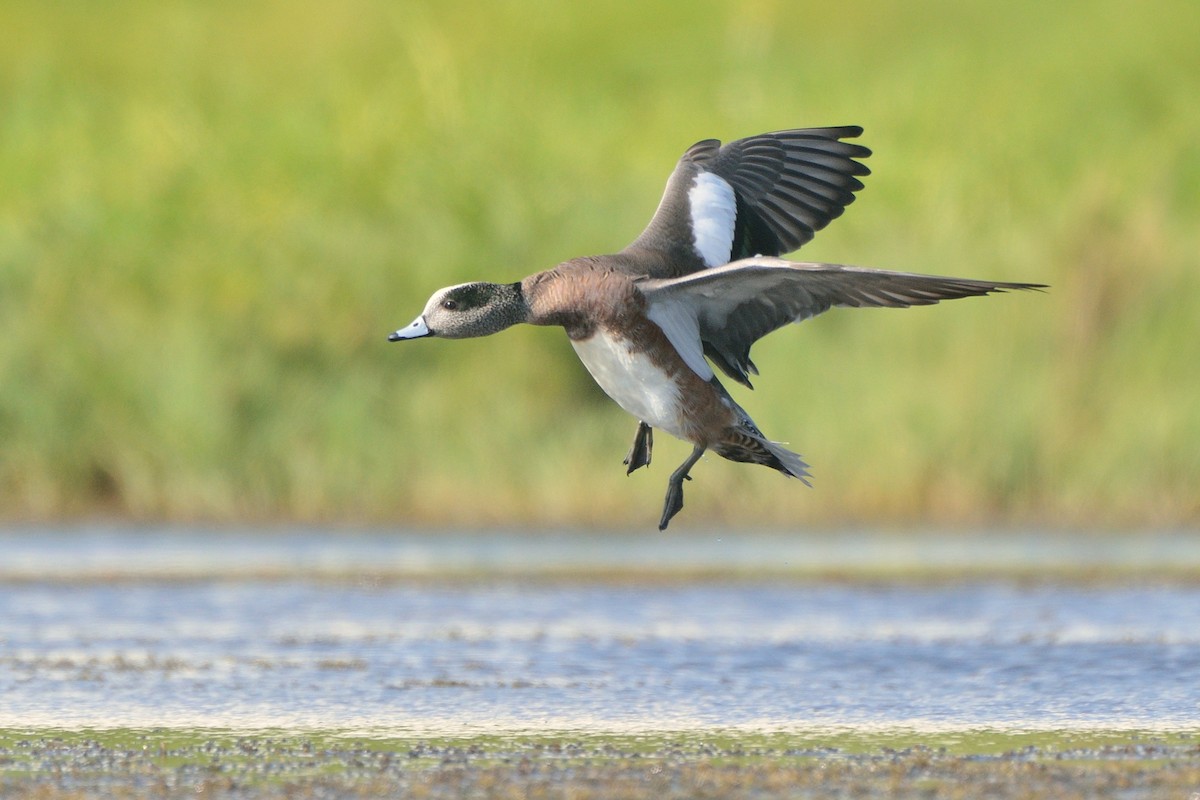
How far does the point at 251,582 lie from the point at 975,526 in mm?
4024

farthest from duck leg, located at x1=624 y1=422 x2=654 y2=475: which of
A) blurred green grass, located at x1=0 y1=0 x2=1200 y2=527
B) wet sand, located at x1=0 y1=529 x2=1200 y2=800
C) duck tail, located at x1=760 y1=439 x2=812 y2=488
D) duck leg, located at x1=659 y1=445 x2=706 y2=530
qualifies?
blurred green grass, located at x1=0 y1=0 x2=1200 y2=527

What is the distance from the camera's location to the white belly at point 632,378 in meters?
6.40

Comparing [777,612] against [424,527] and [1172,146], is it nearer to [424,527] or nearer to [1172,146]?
[424,527]

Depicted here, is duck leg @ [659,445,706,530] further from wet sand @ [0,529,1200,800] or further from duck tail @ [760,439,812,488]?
wet sand @ [0,529,1200,800]

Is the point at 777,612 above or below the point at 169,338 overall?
below

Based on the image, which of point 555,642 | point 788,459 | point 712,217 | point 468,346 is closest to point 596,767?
point 788,459

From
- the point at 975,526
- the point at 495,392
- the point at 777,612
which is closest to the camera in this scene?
the point at 777,612

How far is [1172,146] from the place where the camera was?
1978 cm

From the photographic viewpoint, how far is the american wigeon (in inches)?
247

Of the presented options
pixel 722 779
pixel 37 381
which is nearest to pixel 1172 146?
pixel 37 381

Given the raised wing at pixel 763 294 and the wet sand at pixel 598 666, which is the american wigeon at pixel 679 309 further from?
the wet sand at pixel 598 666

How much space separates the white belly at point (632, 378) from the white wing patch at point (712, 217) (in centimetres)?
63

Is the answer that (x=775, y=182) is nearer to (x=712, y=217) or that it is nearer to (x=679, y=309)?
(x=712, y=217)

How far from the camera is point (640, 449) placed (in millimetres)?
6977
